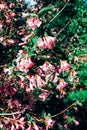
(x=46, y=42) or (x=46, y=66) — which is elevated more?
(x=46, y=42)

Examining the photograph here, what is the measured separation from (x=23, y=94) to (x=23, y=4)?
542 centimetres

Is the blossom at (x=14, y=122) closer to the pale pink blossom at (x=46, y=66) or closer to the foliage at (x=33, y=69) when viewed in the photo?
the foliage at (x=33, y=69)

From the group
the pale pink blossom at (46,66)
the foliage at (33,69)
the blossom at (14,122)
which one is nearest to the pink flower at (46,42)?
the foliage at (33,69)

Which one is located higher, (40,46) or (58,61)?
(40,46)

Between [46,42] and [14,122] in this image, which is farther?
[14,122]

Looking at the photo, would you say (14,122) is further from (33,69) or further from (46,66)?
(46,66)

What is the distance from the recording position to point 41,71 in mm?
4238

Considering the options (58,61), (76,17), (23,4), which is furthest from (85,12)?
(58,61)

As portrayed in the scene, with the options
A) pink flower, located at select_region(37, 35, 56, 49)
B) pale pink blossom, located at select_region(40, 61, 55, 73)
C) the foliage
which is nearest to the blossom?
the foliage

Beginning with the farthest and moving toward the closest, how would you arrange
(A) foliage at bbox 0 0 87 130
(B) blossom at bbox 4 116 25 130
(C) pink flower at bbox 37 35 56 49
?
(B) blossom at bbox 4 116 25 130 < (A) foliage at bbox 0 0 87 130 < (C) pink flower at bbox 37 35 56 49

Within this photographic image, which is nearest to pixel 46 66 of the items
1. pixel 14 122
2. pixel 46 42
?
pixel 46 42

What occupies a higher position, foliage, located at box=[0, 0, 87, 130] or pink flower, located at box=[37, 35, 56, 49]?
pink flower, located at box=[37, 35, 56, 49]

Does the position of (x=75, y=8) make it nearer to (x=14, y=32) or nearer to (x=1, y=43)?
(x=14, y=32)

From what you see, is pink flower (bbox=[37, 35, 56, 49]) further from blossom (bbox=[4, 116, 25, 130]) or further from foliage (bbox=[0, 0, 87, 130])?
blossom (bbox=[4, 116, 25, 130])
